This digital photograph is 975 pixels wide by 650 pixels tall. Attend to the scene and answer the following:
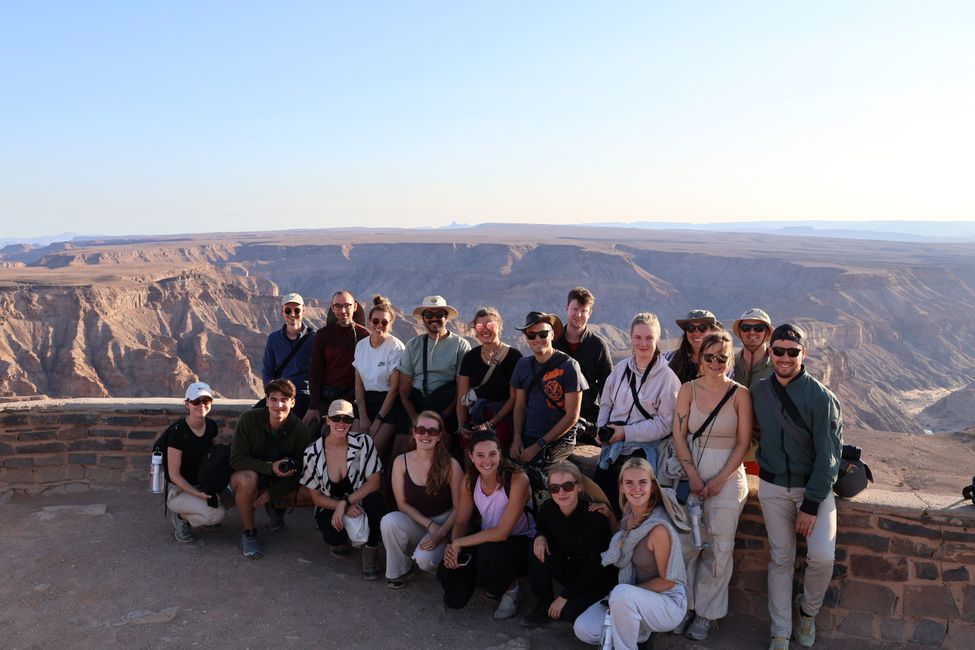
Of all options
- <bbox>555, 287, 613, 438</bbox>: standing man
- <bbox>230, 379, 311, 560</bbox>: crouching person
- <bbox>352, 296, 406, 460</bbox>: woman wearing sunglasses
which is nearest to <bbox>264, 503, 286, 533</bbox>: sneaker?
<bbox>230, 379, 311, 560</bbox>: crouching person

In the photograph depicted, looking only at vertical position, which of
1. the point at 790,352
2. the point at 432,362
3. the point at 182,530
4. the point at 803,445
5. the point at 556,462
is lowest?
the point at 182,530

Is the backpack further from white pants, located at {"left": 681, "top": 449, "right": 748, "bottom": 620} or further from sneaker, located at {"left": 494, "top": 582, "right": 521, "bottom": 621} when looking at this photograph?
white pants, located at {"left": 681, "top": 449, "right": 748, "bottom": 620}

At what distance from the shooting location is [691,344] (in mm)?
5328

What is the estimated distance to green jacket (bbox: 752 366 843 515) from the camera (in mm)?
4359

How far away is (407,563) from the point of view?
5348 mm

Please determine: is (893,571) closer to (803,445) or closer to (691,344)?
(803,445)

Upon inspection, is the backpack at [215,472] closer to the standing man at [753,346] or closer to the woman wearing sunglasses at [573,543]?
the woman wearing sunglasses at [573,543]

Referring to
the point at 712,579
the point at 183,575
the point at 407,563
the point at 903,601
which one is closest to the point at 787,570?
the point at 712,579

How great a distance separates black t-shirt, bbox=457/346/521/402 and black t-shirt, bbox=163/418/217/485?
7.34 ft

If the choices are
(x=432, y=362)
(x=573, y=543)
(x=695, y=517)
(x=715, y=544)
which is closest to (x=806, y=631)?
(x=715, y=544)

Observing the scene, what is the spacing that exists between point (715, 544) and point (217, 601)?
131 inches

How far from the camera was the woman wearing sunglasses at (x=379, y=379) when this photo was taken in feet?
20.0

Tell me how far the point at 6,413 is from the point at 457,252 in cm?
9404

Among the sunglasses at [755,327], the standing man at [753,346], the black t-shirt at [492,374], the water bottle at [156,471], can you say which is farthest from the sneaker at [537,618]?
the water bottle at [156,471]
